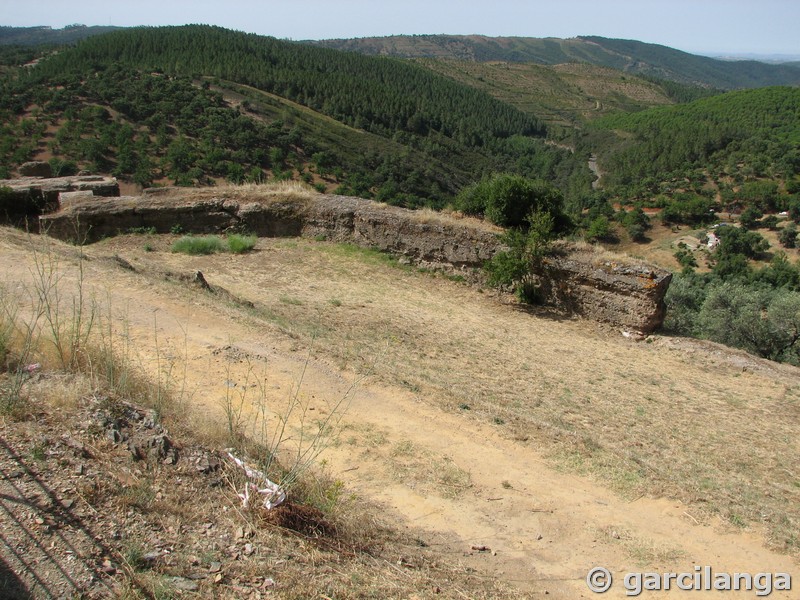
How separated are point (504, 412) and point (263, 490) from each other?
3402mm

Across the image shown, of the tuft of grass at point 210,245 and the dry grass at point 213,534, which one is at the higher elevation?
the dry grass at point 213,534

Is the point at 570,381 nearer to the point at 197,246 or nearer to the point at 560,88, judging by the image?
the point at 197,246

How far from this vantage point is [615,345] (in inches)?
402

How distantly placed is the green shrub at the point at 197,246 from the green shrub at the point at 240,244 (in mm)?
245

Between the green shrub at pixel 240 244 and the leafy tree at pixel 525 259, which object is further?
the green shrub at pixel 240 244

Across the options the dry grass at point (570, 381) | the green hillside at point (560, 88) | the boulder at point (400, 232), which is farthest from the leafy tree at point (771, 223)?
the green hillside at point (560, 88)

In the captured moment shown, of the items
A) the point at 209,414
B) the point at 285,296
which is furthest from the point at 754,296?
the point at 209,414

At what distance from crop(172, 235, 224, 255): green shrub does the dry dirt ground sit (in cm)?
98

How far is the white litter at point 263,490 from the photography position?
326 centimetres

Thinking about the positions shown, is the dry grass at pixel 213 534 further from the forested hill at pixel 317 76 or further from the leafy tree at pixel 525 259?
the forested hill at pixel 317 76

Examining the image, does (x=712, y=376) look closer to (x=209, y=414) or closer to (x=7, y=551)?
(x=209, y=414)

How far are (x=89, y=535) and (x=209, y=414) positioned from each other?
217 centimetres

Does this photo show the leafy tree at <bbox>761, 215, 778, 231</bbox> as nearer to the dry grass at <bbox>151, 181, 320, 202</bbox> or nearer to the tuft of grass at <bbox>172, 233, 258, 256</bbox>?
the dry grass at <bbox>151, 181, 320, 202</bbox>

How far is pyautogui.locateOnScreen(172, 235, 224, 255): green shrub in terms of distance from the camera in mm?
12383
